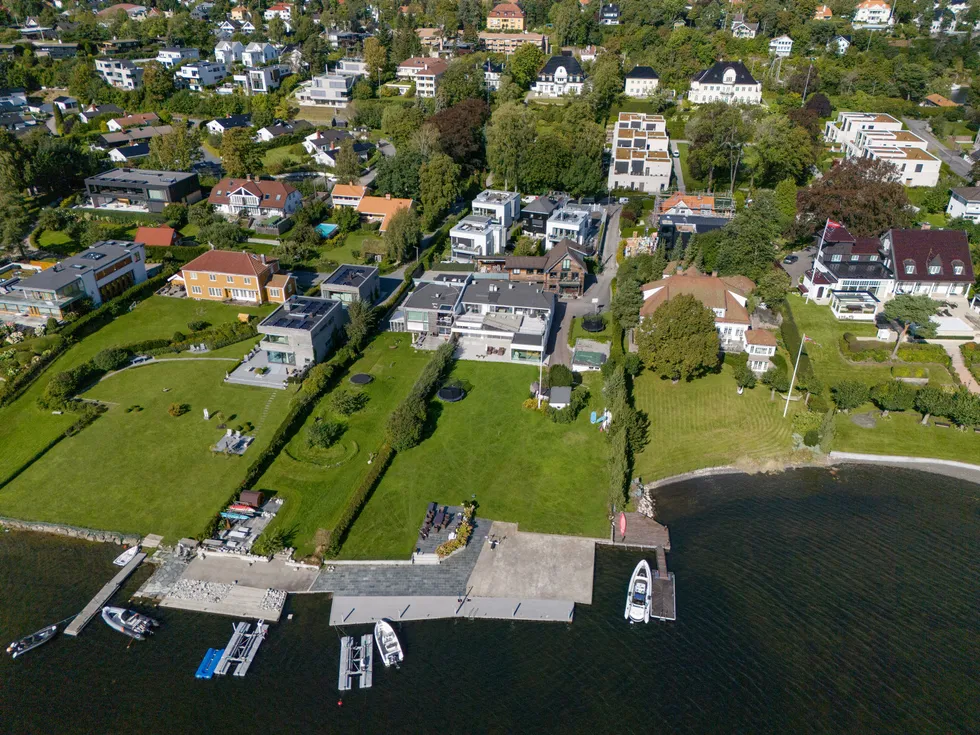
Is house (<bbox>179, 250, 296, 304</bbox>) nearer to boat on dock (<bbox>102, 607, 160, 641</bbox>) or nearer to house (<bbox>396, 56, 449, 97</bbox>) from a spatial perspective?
boat on dock (<bbox>102, 607, 160, 641</bbox>)

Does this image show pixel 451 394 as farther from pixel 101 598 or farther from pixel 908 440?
pixel 908 440

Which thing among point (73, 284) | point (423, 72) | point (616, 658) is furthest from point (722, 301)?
point (423, 72)

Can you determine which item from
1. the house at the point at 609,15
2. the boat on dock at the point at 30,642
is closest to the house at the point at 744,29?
the house at the point at 609,15

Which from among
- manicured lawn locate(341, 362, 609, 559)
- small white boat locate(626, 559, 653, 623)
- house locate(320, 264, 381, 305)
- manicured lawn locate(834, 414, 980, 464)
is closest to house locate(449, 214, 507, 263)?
house locate(320, 264, 381, 305)

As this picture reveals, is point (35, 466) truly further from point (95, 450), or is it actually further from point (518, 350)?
point (518, 350)

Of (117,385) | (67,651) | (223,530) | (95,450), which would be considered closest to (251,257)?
(117,385)

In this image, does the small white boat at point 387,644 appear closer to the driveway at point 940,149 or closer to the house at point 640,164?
the house at point 640,164
